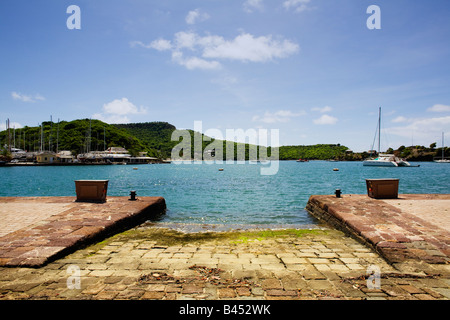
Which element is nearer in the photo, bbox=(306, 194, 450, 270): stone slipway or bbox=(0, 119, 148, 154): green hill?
bbox=(306, 194, 450, 270): stone slipway

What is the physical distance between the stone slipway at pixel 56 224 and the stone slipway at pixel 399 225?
254 inches

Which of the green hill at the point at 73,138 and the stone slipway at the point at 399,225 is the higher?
the green hill at the point at 73,138

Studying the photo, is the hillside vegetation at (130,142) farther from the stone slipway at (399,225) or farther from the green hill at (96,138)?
the stone slipway at (399,225)

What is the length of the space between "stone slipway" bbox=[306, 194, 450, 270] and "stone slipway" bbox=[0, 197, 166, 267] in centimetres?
644

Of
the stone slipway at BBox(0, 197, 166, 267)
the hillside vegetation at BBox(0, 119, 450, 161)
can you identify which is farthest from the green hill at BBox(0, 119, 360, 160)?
the stone slipway at BBox(0, 197, 166, 267)

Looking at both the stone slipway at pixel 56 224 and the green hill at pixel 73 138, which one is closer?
the stone slipway at pixel 56 224

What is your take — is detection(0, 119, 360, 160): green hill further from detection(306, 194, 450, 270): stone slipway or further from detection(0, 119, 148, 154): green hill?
detection(306, 194, 450, 270): stone slipway

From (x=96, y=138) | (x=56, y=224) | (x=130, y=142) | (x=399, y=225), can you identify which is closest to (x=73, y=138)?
(x=96, y=138)

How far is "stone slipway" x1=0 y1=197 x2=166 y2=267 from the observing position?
5.06 metres

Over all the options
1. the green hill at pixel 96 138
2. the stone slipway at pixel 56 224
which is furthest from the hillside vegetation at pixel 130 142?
the stone slipway at pixel 56 224

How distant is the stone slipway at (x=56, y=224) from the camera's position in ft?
16.6

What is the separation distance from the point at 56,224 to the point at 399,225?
9.12m
